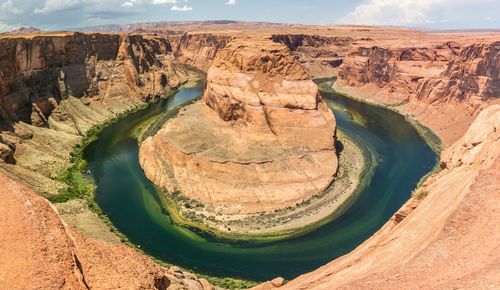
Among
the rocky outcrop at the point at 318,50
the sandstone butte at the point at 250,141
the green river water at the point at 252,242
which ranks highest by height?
the rocky outcrop at the point at 318,50

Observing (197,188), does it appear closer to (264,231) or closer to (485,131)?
(264,231)

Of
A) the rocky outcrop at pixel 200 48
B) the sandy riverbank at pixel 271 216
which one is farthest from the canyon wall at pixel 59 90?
the rocky outcrop at pixel 200 48

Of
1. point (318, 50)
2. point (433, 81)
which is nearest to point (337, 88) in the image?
point (433, 81)

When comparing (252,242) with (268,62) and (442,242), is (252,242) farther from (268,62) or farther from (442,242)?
(268,62)

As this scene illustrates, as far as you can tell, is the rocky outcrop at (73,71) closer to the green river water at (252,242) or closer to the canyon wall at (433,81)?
the green river water at (252,242)

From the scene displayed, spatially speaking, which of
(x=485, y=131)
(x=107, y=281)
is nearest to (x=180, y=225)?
(x=107, y=281)

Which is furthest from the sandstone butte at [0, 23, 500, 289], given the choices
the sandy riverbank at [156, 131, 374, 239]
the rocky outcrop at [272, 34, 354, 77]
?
the sandy riverbank at [156, 131, 374, 239]
